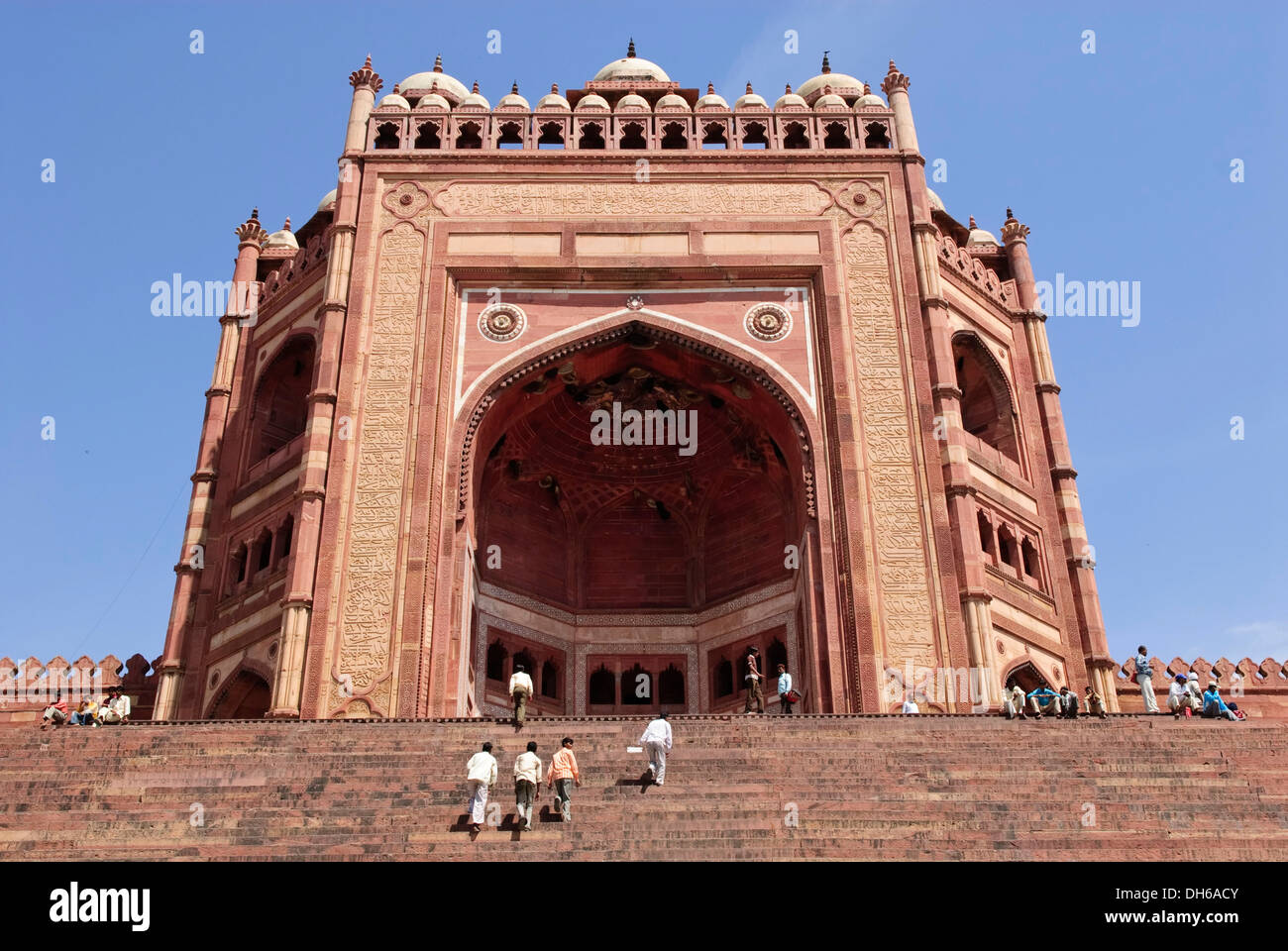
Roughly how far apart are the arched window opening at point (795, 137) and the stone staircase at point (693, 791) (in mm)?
11763

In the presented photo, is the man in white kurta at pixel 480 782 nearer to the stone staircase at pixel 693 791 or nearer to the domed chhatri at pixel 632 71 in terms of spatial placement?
the stone staircase at pixel 693 791

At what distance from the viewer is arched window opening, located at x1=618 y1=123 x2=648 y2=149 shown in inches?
941

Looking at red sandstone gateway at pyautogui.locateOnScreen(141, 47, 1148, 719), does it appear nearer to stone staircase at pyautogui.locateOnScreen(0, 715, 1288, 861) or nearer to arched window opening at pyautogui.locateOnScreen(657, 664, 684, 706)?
arched window opening at pyautogui.locateOnScreen(657, 664, 684, 706)

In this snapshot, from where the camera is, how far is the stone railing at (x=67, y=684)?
72.1 feet

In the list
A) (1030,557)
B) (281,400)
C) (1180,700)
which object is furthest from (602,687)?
(1180,700)

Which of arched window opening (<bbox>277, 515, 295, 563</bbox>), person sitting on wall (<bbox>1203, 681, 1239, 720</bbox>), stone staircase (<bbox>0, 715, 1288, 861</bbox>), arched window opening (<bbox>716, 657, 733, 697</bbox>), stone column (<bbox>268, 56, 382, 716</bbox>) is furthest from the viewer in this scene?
arched window opening (<bbox>716, 657, 733, 697</bbox>)

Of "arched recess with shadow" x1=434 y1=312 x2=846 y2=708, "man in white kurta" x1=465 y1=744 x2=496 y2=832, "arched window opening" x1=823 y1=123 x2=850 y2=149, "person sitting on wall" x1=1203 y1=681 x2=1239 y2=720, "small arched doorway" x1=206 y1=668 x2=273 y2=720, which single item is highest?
"arched window opening" x1=823 y1=123 x2=850 y2=149

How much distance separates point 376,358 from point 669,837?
1168 centimetres

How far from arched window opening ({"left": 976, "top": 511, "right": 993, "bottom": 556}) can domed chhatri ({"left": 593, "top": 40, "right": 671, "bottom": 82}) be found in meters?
11.2

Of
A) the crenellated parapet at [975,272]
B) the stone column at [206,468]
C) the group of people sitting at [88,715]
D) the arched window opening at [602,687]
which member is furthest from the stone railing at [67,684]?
the crenellated parapet at [975,272]

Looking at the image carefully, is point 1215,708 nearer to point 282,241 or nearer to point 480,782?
point 480,782

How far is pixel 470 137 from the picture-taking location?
24000mm

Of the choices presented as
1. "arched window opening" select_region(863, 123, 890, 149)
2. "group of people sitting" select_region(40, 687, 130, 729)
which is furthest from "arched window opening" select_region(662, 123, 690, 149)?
"group of people sitting" select_region(40, 687, 130, 729)
